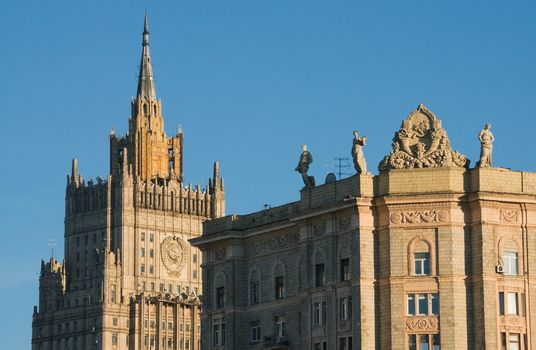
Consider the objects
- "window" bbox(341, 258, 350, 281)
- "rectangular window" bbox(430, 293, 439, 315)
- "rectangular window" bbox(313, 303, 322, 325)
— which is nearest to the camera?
"rectangular window" bbox(430, 293, 439, 315)

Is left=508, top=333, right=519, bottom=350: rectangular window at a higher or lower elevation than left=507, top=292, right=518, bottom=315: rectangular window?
lower

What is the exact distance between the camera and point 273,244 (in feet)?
476

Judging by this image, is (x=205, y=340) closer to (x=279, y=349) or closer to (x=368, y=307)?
(x=279, y=349)

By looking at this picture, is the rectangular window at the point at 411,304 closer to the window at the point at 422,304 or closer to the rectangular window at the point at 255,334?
the window at the point at 422,304

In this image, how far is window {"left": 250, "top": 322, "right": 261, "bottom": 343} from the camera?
479 ft

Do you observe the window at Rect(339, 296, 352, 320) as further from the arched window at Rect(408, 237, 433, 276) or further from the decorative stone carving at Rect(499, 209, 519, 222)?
the decorative stone carving at Rect(499, 209, 519, 222)

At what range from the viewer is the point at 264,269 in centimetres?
14575

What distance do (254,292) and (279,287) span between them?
4048 mm

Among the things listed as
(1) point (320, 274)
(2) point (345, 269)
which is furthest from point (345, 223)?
(1) point (320, 274)

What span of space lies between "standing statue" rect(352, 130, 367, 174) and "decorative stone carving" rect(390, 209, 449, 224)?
4789mm

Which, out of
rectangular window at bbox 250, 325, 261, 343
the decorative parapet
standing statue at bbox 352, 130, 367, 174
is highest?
standing statue at bbox 352, 130, 367, 174

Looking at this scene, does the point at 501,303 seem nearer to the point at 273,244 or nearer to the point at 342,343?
the point at 342,343

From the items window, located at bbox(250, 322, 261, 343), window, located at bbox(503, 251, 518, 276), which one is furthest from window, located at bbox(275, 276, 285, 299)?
window, located at bbox(503, 251, 518, 276)

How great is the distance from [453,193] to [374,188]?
655 centimetres
